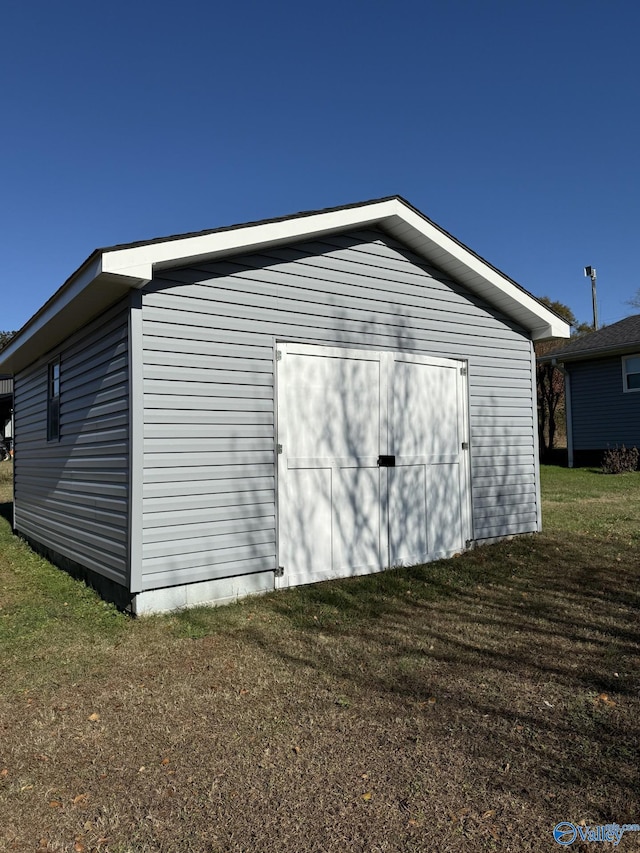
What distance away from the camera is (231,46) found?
9859mm

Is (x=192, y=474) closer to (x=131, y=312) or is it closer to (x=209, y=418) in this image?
(x=209, y=418)

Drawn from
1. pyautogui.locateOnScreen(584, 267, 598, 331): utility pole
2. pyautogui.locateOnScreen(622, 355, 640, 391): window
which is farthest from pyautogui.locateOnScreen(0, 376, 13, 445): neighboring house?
pyautogui.locateOnScreen(584, 267, 598, 331): utility pole

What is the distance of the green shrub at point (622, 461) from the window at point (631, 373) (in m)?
1.97

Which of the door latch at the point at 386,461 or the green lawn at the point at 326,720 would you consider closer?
the green lawn at the point at 326,720

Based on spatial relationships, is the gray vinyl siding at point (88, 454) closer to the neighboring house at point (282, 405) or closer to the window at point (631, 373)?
the neighboring house at point (282, 405)

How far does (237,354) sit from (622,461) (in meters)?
13.9

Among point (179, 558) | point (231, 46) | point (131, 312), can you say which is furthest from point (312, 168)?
point (179, 558)

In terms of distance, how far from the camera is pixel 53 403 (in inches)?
303

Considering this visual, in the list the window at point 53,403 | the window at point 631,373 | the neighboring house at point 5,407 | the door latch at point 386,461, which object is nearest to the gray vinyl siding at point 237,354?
the door latch at point 386,461

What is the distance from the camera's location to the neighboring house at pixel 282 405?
16.4 ft

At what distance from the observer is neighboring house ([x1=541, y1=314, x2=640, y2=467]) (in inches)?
655
